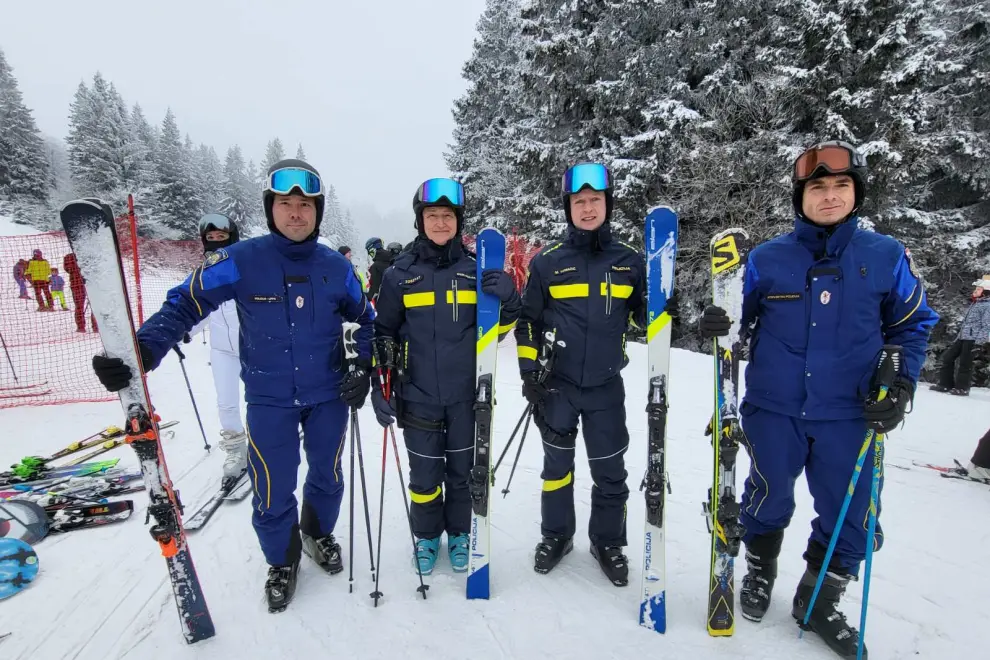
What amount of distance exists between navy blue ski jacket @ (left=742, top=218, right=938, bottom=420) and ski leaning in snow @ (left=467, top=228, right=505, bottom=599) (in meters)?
1.51

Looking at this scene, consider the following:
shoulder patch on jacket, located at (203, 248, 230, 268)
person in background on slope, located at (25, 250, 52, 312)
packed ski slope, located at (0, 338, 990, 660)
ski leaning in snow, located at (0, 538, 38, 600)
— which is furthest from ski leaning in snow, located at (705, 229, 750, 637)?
person in background on slope, located at (25, 250, 52, 312)

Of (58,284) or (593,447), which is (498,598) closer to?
(593,447)

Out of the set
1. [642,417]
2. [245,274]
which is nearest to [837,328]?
[245,274]

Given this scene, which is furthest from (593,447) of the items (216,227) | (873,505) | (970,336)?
(970,336)

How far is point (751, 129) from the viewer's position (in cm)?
1185

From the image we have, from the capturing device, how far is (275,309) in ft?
8.36

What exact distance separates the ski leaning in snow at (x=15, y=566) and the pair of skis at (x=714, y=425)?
12.0 feet

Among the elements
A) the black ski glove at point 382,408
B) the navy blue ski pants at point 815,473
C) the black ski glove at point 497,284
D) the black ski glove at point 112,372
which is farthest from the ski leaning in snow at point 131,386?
the navy blue ski pants at point 815,473

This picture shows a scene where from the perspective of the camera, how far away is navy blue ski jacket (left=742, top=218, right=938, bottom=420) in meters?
2.19

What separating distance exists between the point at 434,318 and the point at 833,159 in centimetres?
221

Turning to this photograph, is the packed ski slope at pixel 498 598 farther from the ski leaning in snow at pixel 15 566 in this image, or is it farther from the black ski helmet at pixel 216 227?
the black ski helmet at pixel 216 227

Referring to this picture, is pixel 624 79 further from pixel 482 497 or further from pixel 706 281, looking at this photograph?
pixel 482 497

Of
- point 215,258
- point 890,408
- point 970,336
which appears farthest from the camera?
point 970,336

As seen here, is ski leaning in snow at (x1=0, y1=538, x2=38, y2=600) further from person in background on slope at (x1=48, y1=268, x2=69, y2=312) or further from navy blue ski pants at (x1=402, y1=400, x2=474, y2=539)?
person in background on slope at (x1=48, y1=268, x2=69, y2=312)
